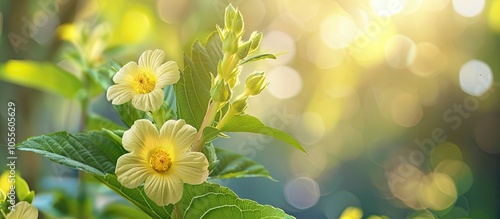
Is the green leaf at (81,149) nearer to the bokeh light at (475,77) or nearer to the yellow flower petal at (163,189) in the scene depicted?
the yellow flower petal at (163,189)

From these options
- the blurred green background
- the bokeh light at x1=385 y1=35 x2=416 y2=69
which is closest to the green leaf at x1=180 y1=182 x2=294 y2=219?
the blurred green background

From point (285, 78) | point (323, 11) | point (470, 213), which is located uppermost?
point (323, 11)

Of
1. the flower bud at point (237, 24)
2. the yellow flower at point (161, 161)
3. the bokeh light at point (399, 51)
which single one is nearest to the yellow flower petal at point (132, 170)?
the yellow flower at point (161, 161)

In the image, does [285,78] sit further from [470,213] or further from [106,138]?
[106,138]

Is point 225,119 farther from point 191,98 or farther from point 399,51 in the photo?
point 399,51

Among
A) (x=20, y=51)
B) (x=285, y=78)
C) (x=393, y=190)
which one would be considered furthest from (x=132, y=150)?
(x=393, y=190)

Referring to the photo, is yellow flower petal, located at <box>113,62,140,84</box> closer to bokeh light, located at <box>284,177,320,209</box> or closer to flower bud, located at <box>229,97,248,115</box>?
flower bud, located at <box>229,97,248,115</box>

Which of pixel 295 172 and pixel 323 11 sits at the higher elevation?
pixel 323 11
